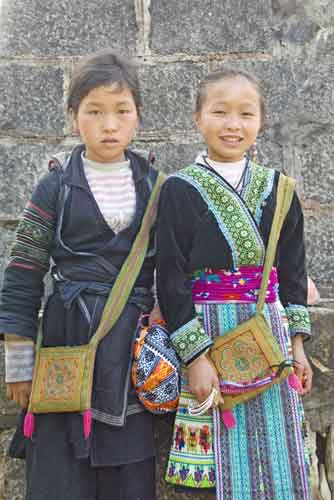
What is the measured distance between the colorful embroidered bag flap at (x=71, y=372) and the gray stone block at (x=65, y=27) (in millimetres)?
1282


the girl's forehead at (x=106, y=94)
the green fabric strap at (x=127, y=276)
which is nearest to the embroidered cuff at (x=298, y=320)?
the green fabric strap at (x=127, y=276)

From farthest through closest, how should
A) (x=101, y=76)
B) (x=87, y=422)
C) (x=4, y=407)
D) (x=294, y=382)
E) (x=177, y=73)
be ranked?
(x=177, y=73)
(x=4, y=407)
(x=101, y=76)
(x=294, y=382)
(x=87, y=422)

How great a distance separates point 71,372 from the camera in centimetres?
207

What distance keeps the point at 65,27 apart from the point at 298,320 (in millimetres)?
1685

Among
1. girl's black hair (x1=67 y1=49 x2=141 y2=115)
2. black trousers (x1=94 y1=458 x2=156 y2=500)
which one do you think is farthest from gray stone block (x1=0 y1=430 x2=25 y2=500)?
girl's black hair (x1=67 y1=49 x2=141 y2=115)

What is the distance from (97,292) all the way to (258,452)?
723mm

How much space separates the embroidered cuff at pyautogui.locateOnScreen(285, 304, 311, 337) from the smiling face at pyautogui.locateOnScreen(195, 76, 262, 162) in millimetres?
578

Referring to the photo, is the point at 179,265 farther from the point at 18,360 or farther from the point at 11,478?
the point at 11,478

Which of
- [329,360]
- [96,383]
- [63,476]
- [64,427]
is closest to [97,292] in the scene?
[96,383]

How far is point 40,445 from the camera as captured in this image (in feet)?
6.82

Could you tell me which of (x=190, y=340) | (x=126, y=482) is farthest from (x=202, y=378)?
(x=126, y=482)

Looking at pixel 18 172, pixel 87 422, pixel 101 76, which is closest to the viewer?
pixel 87 422

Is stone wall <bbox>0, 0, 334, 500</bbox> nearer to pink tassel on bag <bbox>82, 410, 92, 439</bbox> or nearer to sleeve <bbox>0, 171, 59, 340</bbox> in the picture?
sleeve <bbox>0, 171, 59, 340</bbox>

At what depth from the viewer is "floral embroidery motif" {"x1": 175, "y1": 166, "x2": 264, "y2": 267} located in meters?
2.15
